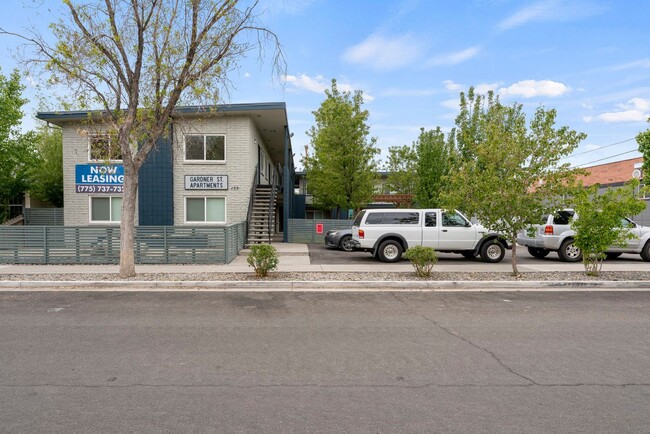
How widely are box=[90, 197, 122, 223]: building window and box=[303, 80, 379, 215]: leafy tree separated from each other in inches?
396

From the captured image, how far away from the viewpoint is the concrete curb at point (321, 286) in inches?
367

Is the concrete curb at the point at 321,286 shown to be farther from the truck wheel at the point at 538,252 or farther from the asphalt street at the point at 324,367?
the truck wheel at the point at 538,252

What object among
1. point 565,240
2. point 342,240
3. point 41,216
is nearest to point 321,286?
point 342,240

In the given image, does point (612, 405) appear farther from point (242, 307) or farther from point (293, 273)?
point (293, 273)

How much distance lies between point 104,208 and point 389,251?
12788 millimetres

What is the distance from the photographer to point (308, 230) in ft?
67.4

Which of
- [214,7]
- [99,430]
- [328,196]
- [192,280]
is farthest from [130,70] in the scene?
[328,196]

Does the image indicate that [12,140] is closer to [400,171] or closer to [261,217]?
[261,217]

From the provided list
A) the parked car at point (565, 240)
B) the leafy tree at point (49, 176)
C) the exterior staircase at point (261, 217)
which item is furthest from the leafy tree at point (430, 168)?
the leafy tree at point (49, 176)

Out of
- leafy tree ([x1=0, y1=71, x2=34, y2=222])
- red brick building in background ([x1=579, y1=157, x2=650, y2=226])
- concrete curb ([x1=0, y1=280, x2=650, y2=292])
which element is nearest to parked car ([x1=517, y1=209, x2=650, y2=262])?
concrete curb ([x1=0, y1=280, x2=650, y2=292])

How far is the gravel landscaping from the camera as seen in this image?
9.99m

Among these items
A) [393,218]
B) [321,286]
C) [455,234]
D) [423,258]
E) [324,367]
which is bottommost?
[324,367]

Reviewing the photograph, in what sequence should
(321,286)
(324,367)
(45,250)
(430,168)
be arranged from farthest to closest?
(430,168), (45,250), (321,286), (324,367)

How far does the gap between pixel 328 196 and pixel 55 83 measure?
14.3m
